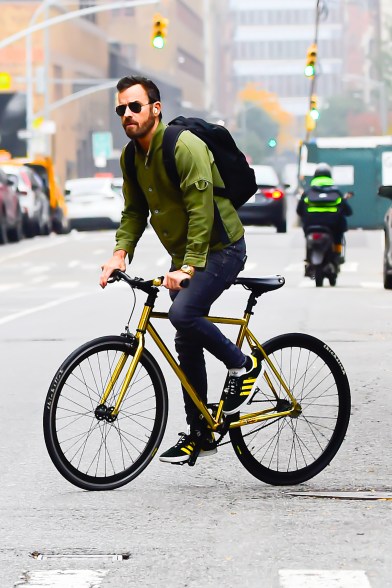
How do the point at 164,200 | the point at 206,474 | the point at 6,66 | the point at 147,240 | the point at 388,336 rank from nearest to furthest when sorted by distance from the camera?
1. the point at 164,200
2. the point at 206,474
3. the point at 388,336
4. the point at 147,240
5. the point at 6,66

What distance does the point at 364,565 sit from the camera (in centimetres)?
611

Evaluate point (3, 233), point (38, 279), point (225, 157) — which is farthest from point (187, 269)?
point (3, 233)

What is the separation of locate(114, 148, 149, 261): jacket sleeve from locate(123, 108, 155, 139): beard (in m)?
0.32

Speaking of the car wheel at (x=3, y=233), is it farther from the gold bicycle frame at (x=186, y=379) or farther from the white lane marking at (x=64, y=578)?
the white lane marking at (x=64, y=578)

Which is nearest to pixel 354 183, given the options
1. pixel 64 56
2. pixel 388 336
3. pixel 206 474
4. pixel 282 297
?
pixel 282 297

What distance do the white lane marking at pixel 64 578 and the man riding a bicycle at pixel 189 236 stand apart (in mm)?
1667

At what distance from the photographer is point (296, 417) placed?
7.99 metres

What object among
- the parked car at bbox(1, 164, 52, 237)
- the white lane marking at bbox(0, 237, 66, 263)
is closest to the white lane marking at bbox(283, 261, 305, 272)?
the white lane marking at bbox(0, 237, 66, 263)

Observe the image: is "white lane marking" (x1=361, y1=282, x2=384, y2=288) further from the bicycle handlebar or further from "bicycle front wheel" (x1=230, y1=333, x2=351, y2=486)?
the bicycle handlebar

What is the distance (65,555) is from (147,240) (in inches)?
1378

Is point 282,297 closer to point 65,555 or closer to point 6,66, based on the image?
point 65,555

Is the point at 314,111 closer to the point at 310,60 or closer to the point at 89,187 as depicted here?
the point at 310,60

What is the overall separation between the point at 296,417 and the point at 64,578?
230cm

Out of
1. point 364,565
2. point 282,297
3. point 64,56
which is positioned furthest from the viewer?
point 64,56
